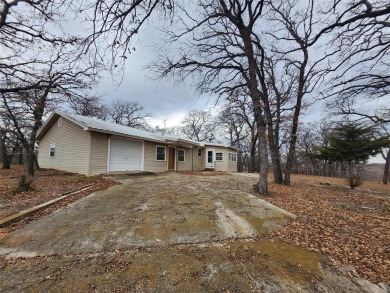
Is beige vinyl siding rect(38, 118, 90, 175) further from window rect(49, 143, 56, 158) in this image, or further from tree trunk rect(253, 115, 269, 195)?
tree trunk rect(253, 115, 269, 195)

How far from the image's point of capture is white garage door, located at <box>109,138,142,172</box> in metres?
12.7

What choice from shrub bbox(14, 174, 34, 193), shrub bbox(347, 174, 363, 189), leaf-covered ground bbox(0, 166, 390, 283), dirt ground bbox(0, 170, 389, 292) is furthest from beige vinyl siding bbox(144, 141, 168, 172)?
shrub bbox(347, 174, 363, 189)

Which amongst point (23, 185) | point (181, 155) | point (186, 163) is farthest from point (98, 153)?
point (186, 163)

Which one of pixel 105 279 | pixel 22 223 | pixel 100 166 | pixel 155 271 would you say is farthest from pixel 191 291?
pixel 100 166

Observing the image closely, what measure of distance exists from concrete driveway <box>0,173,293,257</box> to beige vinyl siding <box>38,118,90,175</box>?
5.99m

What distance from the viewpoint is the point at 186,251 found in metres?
3.32

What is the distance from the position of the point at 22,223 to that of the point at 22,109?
1263cm

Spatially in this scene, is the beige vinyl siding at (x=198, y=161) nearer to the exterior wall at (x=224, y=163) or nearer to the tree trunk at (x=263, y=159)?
the exterior wall at (x=224, y=163)

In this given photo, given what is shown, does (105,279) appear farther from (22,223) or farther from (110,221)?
(22,223)

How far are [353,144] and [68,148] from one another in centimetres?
2144

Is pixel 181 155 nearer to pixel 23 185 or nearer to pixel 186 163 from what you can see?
pixel 186 163

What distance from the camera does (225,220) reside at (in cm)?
474

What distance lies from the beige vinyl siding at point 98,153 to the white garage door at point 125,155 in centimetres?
46

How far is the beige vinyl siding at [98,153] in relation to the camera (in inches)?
449
